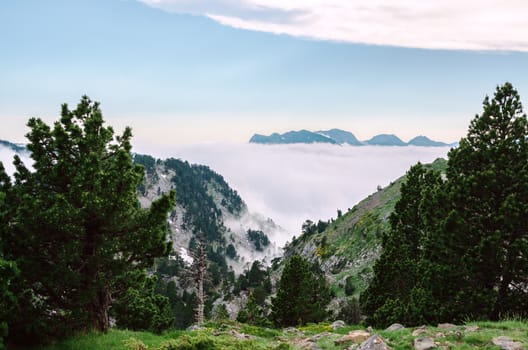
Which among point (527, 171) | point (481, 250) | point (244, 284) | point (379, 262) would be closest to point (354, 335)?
point (481, 250)

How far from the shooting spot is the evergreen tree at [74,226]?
16.7 metres

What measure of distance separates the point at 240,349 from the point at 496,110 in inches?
752

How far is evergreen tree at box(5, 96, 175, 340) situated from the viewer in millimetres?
16688

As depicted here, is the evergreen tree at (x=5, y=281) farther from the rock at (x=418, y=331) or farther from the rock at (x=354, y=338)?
the rock at (x=418, y=331)

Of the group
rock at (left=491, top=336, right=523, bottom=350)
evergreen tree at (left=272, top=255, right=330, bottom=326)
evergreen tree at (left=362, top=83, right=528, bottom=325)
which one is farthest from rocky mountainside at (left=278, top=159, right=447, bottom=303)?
rock at (left=491, top=336, right=523, bottom=350)

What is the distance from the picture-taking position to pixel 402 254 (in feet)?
103

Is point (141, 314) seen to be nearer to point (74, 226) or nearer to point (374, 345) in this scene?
point (74, 226)

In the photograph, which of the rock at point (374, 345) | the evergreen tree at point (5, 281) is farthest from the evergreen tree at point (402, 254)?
the evergreen tree at point (5, 281)

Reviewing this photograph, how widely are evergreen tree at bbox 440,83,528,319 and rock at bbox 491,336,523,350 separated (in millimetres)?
7166

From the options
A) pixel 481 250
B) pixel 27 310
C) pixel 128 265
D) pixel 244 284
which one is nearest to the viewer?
pixel 27 310

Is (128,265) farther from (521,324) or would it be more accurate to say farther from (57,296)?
(521,324)

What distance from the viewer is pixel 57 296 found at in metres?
17.9

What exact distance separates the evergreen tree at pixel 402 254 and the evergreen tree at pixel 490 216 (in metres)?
8.09

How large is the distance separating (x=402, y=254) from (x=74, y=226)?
24128mm
